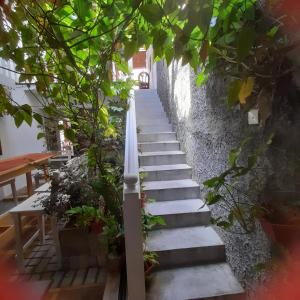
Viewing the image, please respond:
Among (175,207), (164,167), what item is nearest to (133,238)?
(175,207)

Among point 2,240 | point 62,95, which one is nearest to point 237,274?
point 62,95

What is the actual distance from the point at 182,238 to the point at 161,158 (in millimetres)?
1370

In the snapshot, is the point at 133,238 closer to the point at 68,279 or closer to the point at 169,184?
the point at 68,279

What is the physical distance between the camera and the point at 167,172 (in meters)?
3.36

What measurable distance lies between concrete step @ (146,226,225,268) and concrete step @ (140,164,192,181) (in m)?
0.93

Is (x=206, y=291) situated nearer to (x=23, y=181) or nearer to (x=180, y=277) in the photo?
(x=180, y=277)

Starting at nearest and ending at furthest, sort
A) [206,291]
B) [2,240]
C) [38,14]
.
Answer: [38,14]
[206,291]
[2,240]

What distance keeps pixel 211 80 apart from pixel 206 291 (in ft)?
5.88

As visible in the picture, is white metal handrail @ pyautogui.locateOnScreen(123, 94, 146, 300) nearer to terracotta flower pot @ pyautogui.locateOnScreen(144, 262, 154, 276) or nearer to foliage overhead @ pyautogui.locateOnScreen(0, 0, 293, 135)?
terracotta flower pot @ pyautogui.locateOnScreen(144, 262, 154, 276)

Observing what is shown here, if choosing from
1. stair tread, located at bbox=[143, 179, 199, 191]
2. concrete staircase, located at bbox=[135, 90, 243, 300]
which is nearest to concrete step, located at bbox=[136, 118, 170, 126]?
concrete staircase, located at bbox=[135, 90, 243, 300]

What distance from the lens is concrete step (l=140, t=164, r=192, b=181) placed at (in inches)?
131

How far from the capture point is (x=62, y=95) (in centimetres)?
176

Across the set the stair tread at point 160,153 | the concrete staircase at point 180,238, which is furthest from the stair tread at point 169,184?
the stair tread at point 160,153

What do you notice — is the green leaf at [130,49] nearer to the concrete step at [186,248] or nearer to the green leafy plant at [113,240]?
the green leafy plant at [113,240]
